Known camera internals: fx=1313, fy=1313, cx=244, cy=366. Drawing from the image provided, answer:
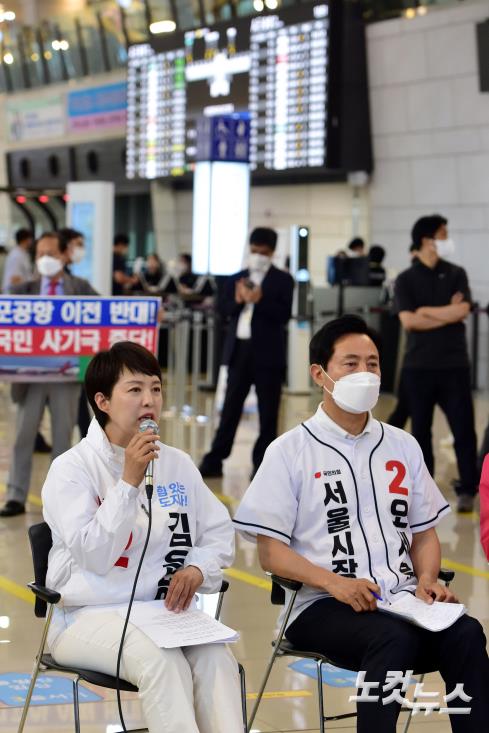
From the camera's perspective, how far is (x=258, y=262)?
929cm

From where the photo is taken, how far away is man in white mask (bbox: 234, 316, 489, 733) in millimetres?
3531

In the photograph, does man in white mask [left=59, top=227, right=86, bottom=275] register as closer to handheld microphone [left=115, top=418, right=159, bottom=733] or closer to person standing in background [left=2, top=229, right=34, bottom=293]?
person standing in background [left=2, top=229, right=34, bottom=293]

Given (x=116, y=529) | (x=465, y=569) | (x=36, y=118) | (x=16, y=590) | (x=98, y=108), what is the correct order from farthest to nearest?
(x=36, y=118) < (x=98, y=108) < (x=465, y=569) < (x=16, y=590) < (x=116, y=529)

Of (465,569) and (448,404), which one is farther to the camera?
(448,404)

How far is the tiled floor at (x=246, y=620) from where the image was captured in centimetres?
432

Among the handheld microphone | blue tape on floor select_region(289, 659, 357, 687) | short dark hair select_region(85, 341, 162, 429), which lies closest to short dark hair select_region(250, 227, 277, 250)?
blue tape on floor select_region(289, 659, 357, 687)

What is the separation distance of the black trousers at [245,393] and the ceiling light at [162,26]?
16216 mm

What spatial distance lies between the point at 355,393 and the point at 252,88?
575 inches

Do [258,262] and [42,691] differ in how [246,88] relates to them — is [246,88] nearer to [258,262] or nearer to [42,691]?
[258,262]

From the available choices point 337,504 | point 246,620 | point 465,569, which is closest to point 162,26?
point 465,569

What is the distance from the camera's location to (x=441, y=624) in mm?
3461

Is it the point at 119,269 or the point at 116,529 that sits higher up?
the point at 119,269

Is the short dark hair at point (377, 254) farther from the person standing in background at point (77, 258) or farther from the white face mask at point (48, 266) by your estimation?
the white face mask at point (48, 266)

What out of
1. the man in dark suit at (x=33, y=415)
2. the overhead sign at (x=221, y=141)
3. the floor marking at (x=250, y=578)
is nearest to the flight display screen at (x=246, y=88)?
the overhead sign at (x=221, y=141)
